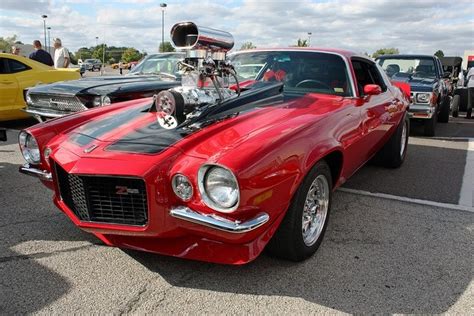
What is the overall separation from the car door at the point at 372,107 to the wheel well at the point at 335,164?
A: 25.8 inches

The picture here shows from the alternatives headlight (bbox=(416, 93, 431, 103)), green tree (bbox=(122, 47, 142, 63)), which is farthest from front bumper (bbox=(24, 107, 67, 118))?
green tree (bbox=(122, 47, 142, 63))

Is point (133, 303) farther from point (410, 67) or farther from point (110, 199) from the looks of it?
point (410, 67)

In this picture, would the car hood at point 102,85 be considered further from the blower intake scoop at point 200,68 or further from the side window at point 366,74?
the side window at point 366,74

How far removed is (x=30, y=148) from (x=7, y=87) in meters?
5.21

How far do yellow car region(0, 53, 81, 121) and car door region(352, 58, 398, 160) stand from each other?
5806 mm

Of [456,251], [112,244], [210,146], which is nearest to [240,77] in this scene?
[210,146]

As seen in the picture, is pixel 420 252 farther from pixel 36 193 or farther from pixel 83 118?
pixel 36 193

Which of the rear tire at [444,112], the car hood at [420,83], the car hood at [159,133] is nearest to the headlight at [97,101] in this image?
the car hood at [159,133]

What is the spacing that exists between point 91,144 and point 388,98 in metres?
3.44

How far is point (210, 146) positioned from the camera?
2619 millimetres

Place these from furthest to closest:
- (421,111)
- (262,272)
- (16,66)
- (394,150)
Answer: (421,111), (16,66), (394,150), (262,272)

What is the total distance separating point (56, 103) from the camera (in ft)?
20.4

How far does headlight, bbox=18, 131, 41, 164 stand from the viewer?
3.34 m

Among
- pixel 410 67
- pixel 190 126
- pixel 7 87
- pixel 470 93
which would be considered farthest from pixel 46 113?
pixel 470 93
